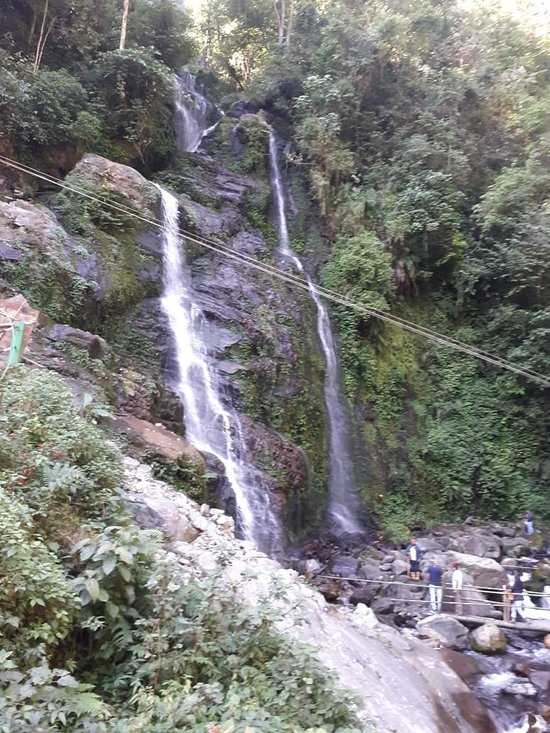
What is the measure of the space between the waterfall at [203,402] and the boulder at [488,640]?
13.2ft

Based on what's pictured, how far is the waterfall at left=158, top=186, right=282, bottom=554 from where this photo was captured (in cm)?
1110

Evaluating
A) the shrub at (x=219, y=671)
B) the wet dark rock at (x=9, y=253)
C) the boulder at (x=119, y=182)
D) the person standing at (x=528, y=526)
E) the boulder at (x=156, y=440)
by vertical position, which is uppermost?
the boulder at (x=119, y=182)

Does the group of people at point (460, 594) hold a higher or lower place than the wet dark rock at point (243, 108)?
lower

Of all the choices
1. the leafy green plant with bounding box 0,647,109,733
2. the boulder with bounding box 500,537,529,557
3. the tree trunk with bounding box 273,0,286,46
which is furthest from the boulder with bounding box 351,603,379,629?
the tree trunk with bounding box 273,0,286,46

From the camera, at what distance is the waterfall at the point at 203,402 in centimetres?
1110

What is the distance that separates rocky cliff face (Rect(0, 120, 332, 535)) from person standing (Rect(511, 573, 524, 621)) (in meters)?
4.57

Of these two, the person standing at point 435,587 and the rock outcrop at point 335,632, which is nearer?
the rock outcrop at point 335,632

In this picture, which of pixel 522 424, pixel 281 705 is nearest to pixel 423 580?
pixel 522 424

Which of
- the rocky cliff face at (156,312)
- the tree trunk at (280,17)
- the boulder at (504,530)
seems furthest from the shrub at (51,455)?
the tree trunk at (280,17)

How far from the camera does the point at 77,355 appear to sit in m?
8.71

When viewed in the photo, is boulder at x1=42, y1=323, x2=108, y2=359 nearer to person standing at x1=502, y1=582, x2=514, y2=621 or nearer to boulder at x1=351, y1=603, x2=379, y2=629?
boulder at x1=351, y1=603, x2=379, y2=629

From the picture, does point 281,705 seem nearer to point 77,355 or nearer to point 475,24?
point 77,355

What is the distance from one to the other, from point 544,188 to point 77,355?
44.5ft

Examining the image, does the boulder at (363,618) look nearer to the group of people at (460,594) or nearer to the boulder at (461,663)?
the boulder at (461,663)
